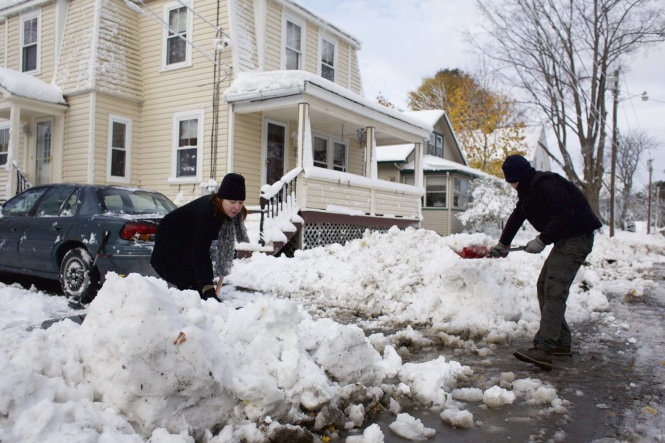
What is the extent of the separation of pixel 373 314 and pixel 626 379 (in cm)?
324

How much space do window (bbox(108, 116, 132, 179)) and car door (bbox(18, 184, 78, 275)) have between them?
7.99m

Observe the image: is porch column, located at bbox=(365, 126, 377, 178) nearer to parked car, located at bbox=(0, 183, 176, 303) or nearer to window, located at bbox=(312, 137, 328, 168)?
window, located at bbox=(312, 137, 328, 168)

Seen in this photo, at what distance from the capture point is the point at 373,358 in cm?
411

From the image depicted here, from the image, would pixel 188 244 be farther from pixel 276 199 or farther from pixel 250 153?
pixel 250 153

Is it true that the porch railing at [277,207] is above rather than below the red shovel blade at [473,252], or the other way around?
above

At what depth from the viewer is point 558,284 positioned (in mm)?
4879

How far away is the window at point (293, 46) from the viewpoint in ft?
53.4

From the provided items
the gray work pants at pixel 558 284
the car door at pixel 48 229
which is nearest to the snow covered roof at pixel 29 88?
the car door at pixel 48 229

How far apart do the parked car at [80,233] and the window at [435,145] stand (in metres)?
Result: 23.3

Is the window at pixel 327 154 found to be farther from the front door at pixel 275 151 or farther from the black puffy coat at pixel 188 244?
the black puffy coat at pixel 188 244

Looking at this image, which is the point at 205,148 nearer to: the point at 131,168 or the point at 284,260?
the point at 131,168

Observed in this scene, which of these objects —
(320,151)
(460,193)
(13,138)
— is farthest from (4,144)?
(460,193)

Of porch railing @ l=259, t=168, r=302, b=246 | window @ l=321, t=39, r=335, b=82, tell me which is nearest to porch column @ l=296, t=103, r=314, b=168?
porch railing @ l=259, t=168, r=302, b=246

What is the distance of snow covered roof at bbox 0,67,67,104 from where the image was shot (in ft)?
48.0
